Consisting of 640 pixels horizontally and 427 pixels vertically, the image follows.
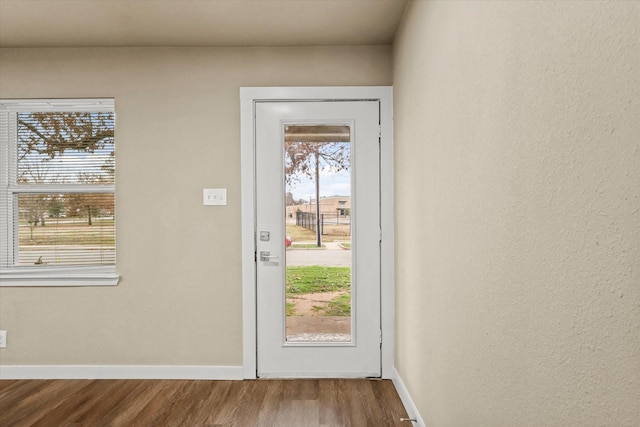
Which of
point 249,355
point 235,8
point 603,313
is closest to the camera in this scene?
point 603,313

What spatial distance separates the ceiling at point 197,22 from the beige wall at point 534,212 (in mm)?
860

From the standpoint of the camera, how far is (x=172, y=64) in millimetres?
3154

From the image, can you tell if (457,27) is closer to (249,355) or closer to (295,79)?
(295,79)

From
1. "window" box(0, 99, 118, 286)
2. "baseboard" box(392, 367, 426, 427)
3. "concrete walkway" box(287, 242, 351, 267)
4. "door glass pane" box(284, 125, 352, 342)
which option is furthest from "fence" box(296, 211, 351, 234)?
"window" box(0, 99, 118, 286)

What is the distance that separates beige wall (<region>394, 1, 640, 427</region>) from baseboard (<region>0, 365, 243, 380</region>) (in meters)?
1.69

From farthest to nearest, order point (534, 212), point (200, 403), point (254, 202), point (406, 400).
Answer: point (254, 202) < point (200, 403) < point (406, 400) < point (534, 212)

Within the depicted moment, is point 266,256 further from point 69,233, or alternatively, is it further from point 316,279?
point 69,233

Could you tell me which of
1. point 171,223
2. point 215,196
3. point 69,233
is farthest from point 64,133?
point 215,196

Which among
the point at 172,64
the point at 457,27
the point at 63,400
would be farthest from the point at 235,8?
the point at 63,400

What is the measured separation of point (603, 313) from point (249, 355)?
8.68 feet

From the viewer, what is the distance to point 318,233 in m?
3.10

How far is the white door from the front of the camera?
10.1 feet

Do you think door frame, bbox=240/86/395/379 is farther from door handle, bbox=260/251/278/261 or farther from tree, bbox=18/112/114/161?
tree, bbox=18/112/114/161

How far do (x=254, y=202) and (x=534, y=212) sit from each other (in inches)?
90.1
